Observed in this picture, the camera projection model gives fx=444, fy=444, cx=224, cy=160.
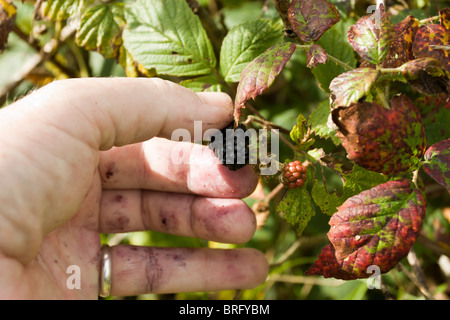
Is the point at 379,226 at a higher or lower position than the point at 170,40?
lower

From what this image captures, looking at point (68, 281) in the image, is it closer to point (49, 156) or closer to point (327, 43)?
point (49, 156)

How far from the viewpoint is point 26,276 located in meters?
1.12

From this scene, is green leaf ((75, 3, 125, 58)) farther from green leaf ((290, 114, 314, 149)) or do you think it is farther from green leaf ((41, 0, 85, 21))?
green leaf ((290, 114, 314, 149))

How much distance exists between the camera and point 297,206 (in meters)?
1.26

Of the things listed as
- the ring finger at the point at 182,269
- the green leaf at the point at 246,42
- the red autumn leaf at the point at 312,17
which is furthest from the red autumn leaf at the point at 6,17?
the red autumn leaf at the point at 312,17

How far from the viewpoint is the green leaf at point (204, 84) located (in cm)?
150

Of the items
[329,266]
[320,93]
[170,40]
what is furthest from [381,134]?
[320,93]

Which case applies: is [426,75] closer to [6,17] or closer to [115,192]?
[115,192]

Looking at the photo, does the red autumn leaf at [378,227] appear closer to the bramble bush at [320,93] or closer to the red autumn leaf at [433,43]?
the bramble bush at [320,93]

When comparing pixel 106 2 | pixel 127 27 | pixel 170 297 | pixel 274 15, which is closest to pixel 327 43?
pixel 274 15

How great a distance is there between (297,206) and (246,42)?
22.6 inches

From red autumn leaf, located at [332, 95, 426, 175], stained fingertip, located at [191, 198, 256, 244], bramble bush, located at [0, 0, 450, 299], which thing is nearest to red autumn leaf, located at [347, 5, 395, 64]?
→ bramble bush, located at [0, 0, 450, 299]

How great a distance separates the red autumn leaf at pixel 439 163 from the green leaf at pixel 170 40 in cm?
78

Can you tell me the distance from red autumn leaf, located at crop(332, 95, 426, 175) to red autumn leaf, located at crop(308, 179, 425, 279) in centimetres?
6
